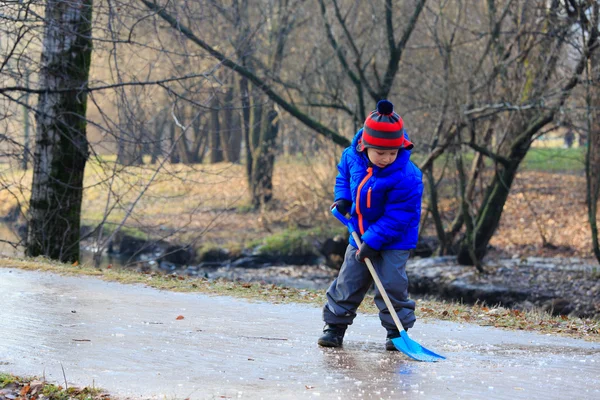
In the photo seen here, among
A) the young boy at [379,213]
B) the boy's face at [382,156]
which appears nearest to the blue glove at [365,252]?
the young boy at [379,213]

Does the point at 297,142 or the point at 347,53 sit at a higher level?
the point at 347,53

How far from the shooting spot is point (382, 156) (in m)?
5.49

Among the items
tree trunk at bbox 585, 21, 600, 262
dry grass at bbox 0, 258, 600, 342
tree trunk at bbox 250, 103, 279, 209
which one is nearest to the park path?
dry grass at bbox 0, 258, 600, 342

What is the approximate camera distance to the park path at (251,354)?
457cm

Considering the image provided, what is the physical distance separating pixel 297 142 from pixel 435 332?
19100 millimetres

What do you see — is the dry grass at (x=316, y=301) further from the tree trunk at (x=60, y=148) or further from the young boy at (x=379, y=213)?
the young boy at (x=379, y=213)

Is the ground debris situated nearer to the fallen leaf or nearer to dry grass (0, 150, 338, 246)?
the fallen leaf

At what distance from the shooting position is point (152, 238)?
22578mm

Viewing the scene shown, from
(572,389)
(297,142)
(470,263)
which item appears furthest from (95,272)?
(297,142)

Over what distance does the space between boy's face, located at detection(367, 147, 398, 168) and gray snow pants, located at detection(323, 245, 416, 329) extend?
0.61 m

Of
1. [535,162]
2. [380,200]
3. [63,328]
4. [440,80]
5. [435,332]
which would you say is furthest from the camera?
[535,162]

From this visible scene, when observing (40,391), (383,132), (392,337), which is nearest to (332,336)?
(392,337)

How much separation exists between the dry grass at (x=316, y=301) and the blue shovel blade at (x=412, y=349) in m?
2.07

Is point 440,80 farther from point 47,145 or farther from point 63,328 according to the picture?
point 63,328
